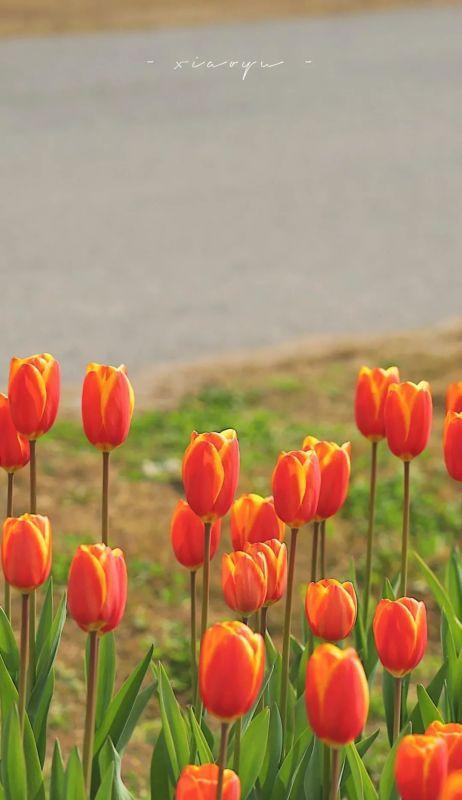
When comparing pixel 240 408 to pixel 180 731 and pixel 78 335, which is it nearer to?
pixel 78 335

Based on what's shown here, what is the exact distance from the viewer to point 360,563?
169 inches

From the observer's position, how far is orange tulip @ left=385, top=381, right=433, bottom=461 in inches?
83.3

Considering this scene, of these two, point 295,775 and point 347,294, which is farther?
point 347,294

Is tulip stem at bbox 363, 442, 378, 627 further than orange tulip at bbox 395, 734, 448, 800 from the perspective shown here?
Yes

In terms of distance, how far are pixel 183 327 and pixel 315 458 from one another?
195 inches

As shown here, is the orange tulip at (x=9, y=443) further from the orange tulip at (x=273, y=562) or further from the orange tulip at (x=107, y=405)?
the orange tulip at (x=273, y=562)

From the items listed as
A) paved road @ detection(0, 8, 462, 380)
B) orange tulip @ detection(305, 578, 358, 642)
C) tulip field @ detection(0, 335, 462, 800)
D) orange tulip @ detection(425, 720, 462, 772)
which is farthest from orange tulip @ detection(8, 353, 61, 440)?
paved road @ detection(0, 8, 462, 380)

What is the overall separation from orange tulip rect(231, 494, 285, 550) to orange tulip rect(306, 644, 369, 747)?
521 mm

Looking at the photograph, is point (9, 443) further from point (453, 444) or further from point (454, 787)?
point (454, 787)

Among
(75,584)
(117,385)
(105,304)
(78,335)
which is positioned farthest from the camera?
(105,304)

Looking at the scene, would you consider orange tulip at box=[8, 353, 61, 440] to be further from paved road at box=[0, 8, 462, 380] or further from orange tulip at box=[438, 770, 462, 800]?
paved road at box=[0, 8, 462, 380]

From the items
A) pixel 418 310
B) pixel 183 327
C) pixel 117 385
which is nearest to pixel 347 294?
pixel 418 310

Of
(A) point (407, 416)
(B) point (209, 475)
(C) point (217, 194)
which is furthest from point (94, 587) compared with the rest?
(C) point (217, 194)

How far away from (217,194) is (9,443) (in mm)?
7398
